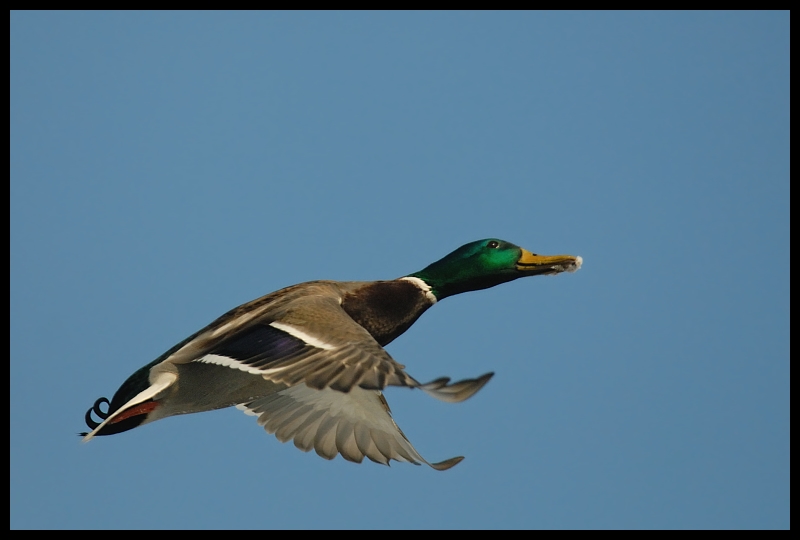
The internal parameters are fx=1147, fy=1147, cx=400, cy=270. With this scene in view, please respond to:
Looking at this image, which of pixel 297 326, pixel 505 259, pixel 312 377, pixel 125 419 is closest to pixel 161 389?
pixel 125 419

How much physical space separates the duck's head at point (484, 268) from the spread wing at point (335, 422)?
42.7 inches

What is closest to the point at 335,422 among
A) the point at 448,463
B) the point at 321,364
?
the point at 448,463

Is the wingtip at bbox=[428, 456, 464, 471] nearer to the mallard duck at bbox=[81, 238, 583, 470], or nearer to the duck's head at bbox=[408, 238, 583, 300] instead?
the mallard duck at bbox=[81, 238, 583, 470]

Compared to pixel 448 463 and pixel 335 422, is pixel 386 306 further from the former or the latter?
pixel 448 463

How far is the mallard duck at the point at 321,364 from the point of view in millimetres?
7277

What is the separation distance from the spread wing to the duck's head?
1.09 meters

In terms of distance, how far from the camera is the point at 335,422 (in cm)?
973

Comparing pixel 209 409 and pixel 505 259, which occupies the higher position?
pixel 505 259

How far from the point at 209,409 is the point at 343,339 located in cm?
178

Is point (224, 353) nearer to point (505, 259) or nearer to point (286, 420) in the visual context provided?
point (286, 420)

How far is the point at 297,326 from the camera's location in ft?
26.1

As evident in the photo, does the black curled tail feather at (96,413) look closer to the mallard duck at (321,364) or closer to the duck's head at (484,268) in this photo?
the mallard duck at (321,364)

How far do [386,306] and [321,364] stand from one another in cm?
202

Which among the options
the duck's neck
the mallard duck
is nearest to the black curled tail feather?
the mallard duck
